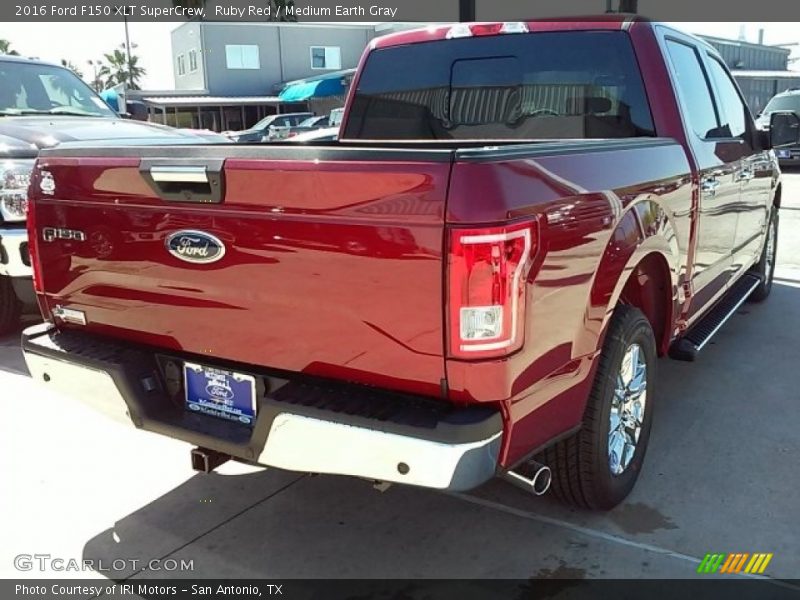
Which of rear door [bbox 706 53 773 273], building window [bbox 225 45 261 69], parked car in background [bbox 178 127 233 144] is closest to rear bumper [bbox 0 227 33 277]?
parked car in background [bbox 178 127 233 144]

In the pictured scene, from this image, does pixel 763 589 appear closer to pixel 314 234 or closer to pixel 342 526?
pixel 342 526

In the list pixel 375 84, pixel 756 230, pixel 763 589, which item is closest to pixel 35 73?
pixel 375 84

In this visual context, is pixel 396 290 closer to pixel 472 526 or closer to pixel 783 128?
pixel 472 526

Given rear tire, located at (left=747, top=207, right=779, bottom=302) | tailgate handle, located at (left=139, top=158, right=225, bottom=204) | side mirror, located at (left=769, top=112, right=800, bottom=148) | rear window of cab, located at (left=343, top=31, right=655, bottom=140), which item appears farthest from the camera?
rear tire, located at (left=747, top=207, right=779, bottom=302)

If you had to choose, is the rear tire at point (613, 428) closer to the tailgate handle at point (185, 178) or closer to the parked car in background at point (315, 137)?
the tailgate handle at point (185, 178)

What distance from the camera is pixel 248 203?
239cm

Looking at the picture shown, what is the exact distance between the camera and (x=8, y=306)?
223 inches

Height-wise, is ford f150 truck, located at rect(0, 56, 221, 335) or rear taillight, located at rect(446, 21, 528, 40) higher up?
rear taillight, located at rect(446, 21, 528, 40)

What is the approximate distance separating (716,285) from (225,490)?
2.96 meters

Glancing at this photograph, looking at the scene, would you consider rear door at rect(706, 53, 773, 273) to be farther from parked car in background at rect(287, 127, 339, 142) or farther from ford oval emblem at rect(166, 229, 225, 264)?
ford oval emblem at rect(166, 229, 225, 264)

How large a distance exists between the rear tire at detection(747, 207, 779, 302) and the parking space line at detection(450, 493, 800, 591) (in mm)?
3751

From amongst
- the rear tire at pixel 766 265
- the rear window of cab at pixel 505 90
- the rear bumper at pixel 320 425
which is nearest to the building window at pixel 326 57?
the rear tire at pixel 766 265

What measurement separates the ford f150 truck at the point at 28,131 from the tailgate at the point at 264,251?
8.03ft

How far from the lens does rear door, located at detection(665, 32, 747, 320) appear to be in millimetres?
3807
